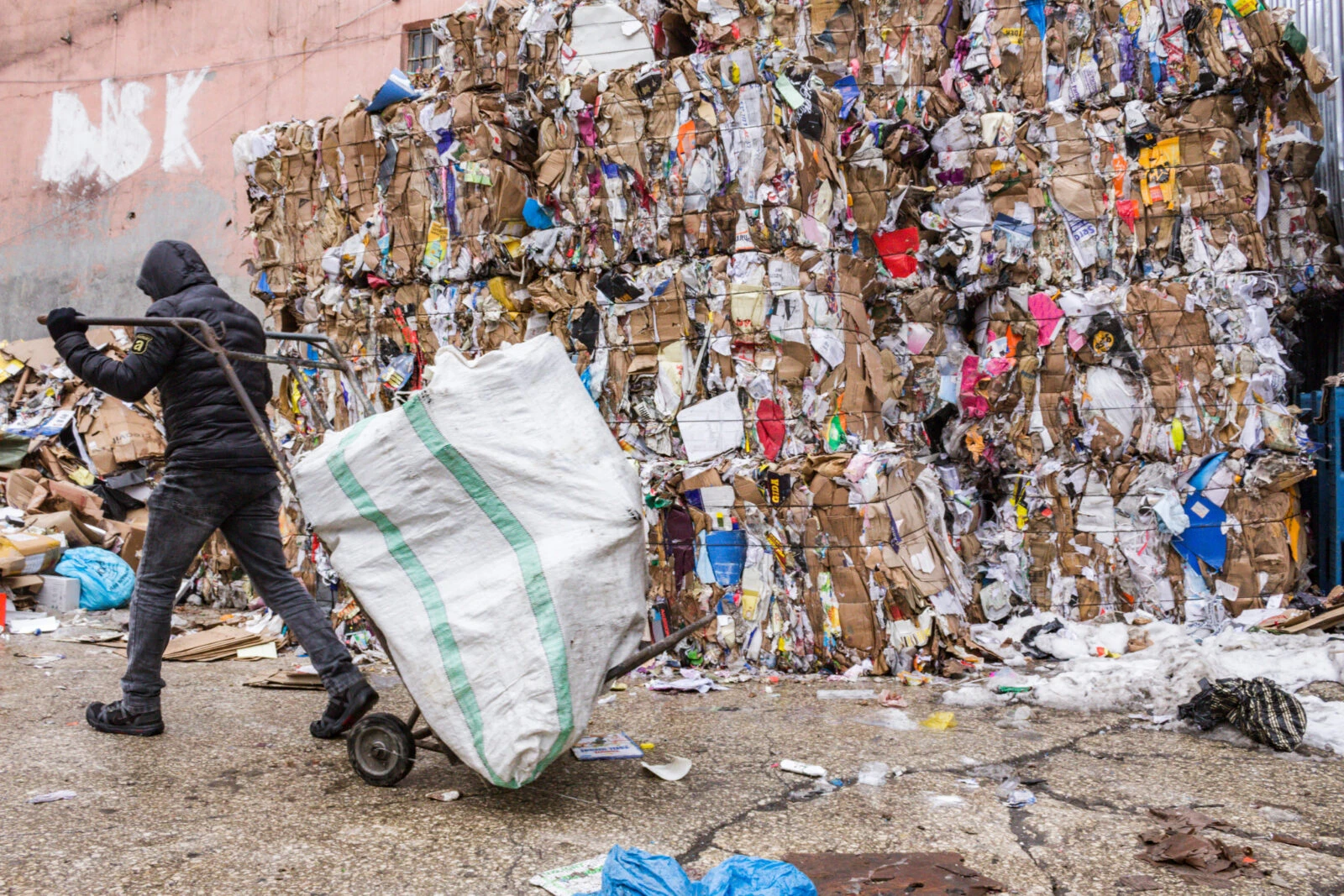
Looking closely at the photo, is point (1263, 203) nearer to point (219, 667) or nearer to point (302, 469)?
point (302, 469)

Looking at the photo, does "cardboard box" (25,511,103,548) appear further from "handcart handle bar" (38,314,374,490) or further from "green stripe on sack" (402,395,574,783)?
"green stripe on sack" (402,395,574,783)

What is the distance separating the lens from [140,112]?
11719 millimetres

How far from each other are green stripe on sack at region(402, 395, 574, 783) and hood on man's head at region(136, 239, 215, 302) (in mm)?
1362

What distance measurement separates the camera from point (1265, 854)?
2.43 meters

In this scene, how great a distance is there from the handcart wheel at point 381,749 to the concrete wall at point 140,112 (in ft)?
28.1

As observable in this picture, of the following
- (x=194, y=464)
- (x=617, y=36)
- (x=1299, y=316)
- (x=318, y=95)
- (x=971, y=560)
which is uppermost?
(x=318, y=95)

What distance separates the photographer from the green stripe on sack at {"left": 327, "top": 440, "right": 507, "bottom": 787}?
2.64 meters

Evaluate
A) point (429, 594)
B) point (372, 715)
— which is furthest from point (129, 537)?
point (429, 594)

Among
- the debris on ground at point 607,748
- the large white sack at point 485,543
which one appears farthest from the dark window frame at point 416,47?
the debris on ground at point 607,748

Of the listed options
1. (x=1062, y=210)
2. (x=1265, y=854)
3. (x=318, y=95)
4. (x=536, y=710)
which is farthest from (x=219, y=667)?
(x=318, y=95)

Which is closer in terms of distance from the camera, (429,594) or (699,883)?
(699,883)

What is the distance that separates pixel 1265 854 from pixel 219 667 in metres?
4.23

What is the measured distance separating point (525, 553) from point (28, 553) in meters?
5.11

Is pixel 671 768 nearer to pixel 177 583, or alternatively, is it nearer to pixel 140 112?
pixel 177 583
